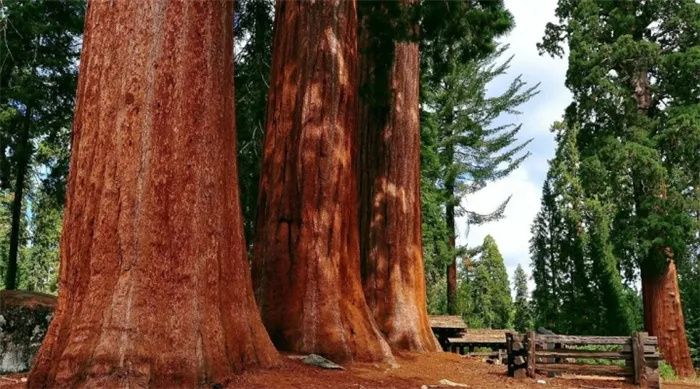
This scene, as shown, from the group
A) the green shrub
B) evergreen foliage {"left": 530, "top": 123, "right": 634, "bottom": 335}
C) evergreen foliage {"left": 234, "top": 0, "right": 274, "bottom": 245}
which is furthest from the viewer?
evergreen foliage {"left": 530, "top": 123, "right": 634, "bottom": 335}

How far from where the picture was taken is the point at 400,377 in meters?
7.05

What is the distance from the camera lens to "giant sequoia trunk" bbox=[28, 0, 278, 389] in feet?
15.0

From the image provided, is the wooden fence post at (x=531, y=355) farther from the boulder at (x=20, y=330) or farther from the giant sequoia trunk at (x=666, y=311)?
the giant sequoia trunk at (x=666, y=311)

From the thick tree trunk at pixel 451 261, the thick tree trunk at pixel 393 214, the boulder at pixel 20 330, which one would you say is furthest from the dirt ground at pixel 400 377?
the thick tree trunk at pixel 451 261

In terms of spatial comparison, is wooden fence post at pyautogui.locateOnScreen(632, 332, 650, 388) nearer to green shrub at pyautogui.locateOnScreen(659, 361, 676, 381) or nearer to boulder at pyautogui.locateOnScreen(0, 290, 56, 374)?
green shrub at pyautogui.locateOnScreen(659, 361, 676, 381)

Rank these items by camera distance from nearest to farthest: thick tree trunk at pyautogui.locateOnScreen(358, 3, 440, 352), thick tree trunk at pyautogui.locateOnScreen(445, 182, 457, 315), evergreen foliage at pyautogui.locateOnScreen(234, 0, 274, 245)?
thick tree trunk at pyautogui.locateOnScreen(358, 3, 440, 352) → evergreen foliage at pyautogui.locateOnScreen(234, 0, 274, 245) → thick tree trunk at pyautogui.locateOnScreen(445, 182, 457, 315)

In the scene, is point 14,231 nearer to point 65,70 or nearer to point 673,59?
point 65,70

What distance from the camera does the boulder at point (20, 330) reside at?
23.8 ft

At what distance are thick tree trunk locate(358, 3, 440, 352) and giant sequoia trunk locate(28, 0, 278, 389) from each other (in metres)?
5.83

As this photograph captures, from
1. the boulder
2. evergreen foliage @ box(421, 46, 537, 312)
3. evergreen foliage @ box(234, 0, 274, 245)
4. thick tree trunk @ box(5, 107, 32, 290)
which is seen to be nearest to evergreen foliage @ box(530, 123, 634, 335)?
evergreen foliage @ box(421, 46, 537, 312)

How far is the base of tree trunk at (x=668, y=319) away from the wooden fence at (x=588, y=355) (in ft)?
26.3

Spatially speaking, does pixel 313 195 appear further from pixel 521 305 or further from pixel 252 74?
pixel 521 305

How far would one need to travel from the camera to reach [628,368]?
34.8 ft

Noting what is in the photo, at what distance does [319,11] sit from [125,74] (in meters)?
4.13
